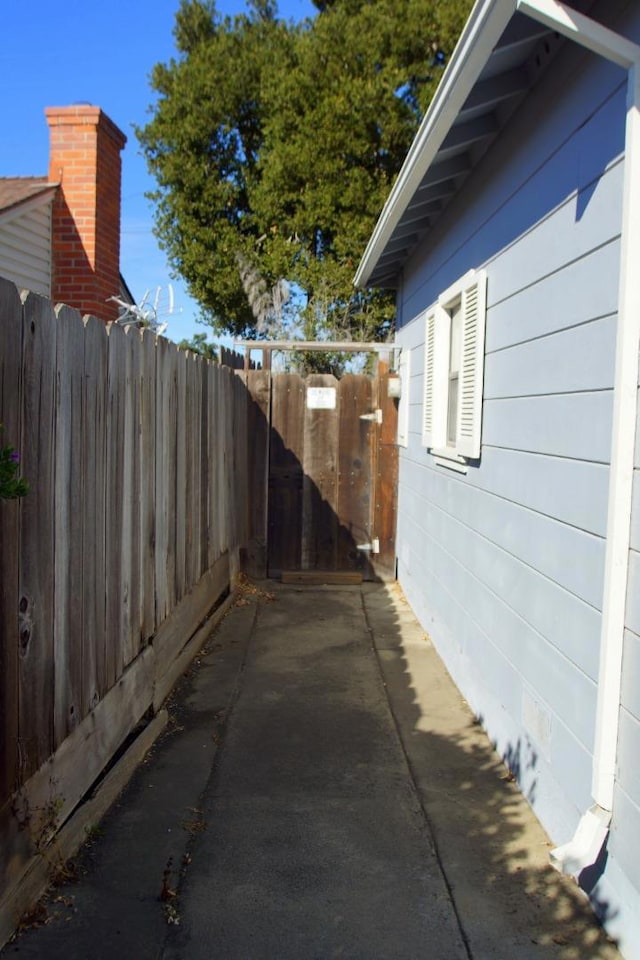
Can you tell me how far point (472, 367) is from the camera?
509 centimetres

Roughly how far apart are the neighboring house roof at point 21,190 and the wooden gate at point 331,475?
9.53ft

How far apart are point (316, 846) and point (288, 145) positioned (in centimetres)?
1579

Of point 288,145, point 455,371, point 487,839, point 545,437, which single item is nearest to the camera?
point 487,839

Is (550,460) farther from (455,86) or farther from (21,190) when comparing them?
(21,190)

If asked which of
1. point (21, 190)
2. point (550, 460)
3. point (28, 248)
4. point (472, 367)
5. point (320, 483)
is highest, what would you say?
point (21, 190)

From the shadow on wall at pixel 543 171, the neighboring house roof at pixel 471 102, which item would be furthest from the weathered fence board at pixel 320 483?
the shadow on wall at pixel 543 171

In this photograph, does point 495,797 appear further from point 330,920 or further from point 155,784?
point 155,784

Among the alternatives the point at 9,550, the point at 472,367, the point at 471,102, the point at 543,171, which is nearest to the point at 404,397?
the point at 472,367

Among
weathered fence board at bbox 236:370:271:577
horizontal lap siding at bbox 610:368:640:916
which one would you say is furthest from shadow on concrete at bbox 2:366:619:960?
weathered fence board at bbox 236:370:271:577

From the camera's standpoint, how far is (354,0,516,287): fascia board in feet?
10.3

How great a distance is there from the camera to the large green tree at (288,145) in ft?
53.5

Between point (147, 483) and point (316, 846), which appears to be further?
point (147, 483)

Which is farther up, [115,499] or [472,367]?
[472,367]

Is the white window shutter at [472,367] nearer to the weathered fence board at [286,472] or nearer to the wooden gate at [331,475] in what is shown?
the wooden gate at [331,475]
